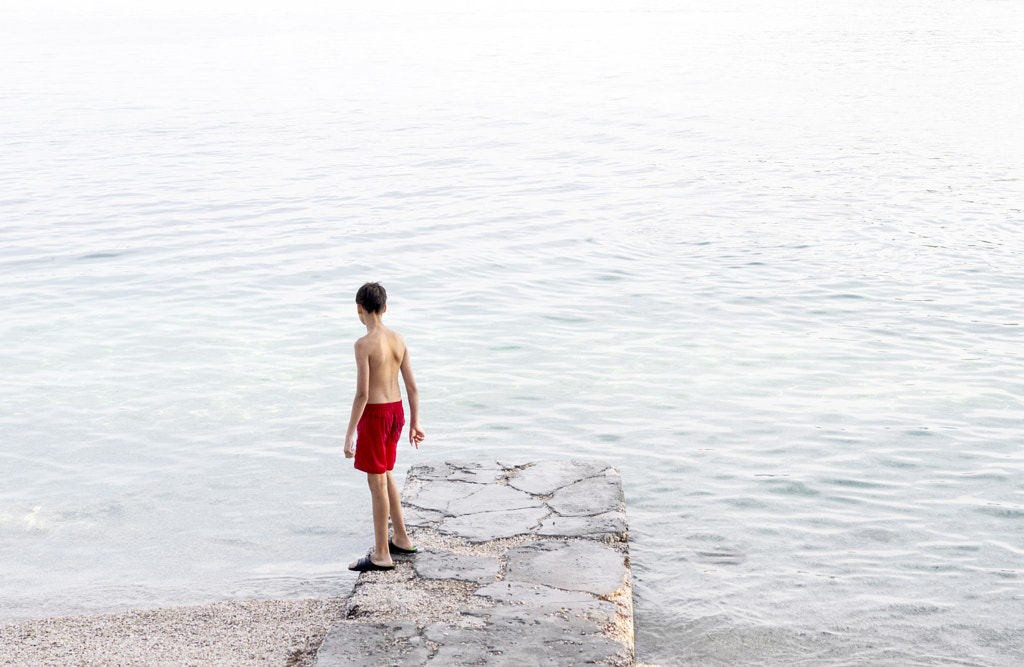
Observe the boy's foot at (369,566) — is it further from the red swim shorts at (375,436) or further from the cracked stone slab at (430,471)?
the cracked stone slab at (430,471)

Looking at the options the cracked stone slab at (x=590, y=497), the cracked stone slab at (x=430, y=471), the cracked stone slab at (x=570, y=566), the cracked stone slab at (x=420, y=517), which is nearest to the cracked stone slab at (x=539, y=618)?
the cracked stone slab at (x=570, y=566)

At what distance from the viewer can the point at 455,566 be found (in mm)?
5645

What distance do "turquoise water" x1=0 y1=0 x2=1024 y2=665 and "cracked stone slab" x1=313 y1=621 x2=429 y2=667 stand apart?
49.9 inches

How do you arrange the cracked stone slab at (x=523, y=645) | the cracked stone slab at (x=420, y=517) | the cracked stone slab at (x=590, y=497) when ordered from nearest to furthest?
the cracked stone slab at (x=523, y=645) < the cracked stone slab at (x=420, y=517) < the cracked stone slab at (x=590, y=497)

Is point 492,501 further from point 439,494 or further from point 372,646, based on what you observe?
point 372,646

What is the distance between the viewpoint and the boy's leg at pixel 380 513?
5480mm

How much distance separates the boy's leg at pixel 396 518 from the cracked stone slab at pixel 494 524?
360mm

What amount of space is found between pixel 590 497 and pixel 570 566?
960 millimetres

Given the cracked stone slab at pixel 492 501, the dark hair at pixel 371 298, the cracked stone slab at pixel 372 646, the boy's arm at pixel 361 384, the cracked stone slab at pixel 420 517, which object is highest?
the dark hair at pixel 371 298

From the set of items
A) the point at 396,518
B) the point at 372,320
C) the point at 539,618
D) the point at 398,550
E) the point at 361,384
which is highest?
the point at 372,320

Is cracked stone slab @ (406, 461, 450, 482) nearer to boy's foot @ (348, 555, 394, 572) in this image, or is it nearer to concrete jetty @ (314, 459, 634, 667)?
concrete jetty @ (314, 459, 634, 667)

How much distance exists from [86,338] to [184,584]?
5545 mm

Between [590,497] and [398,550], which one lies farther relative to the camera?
[590,497]

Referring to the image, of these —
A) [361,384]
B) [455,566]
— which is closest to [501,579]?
[455,566]
